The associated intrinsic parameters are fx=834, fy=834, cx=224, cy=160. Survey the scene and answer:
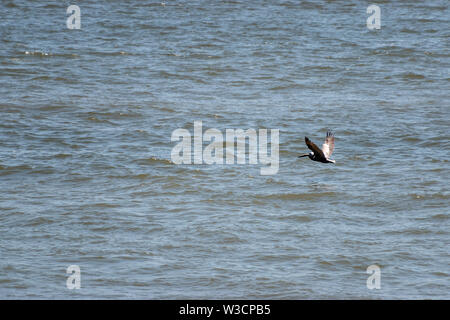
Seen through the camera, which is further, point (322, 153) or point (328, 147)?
point (328, 147)

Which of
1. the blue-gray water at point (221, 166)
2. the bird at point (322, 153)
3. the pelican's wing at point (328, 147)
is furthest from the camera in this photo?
the pelican's wing at point (328, 147)

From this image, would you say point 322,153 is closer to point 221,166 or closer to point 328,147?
point 328,147

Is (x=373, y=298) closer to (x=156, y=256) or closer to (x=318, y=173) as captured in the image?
(x=156, y=256)

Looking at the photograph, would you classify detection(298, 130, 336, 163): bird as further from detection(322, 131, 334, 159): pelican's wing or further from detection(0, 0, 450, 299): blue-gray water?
detection(0, 0, 450, 299): blue-gray water

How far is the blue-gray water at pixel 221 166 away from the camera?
37.4 feet

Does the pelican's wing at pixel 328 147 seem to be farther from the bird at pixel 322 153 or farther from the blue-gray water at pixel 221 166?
the blue-gray water at pixel 221 166

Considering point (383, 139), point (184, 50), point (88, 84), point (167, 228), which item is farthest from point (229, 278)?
point (184, 50)

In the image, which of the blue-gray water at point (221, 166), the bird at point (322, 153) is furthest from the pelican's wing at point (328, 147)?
the blue-gray water at point (221, 166)

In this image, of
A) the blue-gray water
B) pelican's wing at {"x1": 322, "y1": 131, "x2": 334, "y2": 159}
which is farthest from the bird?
the blue-gray water


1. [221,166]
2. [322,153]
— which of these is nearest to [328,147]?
[322,153]

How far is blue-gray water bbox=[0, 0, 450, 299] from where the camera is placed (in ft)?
37.4

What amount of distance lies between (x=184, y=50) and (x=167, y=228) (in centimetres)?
1377

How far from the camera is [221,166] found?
1653cm

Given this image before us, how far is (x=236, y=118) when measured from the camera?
19.5 m
